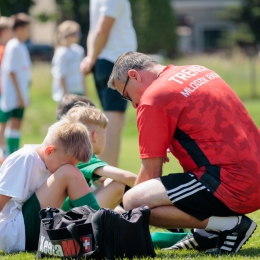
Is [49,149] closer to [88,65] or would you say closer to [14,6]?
[88,65]

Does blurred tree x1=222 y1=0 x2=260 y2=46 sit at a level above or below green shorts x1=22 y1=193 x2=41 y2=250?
below

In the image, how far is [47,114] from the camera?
1742 centimetres

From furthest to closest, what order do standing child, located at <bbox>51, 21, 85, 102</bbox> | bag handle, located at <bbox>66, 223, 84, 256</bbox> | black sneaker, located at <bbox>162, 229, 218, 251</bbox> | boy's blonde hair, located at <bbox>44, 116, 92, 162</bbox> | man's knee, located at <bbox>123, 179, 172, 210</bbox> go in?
standing child, located at <bbox>51, 21, 85, 102</bbox>, black sneaker, located at <bbox>162, 229, 218, 251</bbox>, boy's blonde hair, located at <bbox>44, 116, 92, 162</bbox>, man's knee, located at <bbox>123, 179, 172, 210</bbox>, bag handle, located at <bbox>66, 223, 84, 256</bbox>

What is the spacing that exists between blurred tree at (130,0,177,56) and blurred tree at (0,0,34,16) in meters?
11.8

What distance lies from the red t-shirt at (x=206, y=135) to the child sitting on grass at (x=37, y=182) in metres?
0.44

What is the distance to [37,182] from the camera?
438cm

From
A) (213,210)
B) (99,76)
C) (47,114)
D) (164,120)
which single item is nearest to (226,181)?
(213,210)

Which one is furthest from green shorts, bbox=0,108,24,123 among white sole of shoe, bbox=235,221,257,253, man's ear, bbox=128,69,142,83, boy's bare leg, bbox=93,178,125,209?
white sole of shoe, bbox=235,221,257,253

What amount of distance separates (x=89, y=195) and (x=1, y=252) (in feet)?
2.19

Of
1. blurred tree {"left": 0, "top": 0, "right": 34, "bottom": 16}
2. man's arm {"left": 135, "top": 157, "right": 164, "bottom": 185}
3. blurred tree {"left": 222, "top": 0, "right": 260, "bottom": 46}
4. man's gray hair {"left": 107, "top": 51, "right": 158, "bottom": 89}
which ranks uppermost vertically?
man's gray hair {"left": 107, "top": 51, "right": 158, "bottom": 89}

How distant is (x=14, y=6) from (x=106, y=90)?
26864 mm

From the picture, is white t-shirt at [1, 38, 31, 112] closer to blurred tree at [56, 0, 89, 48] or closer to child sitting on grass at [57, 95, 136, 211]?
child sitting on grass at [57, 95, 136, 211]

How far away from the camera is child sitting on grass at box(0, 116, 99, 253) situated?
4.24 meters

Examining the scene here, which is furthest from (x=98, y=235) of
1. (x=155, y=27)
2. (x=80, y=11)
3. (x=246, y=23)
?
(x=246, y=23)
